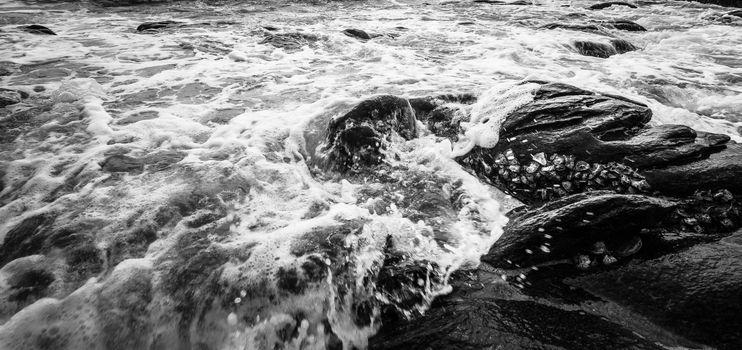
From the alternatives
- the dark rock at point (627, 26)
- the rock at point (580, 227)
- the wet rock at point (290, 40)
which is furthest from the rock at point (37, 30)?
the dark rock at point (627, 26)

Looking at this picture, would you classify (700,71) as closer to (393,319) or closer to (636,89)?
(636,89)

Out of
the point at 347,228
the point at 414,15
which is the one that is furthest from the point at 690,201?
the point at 414,15

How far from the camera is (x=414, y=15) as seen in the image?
44.7 ft

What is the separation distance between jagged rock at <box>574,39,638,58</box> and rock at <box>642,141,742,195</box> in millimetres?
5554

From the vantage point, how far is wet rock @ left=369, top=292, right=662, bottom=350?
2.08 metres

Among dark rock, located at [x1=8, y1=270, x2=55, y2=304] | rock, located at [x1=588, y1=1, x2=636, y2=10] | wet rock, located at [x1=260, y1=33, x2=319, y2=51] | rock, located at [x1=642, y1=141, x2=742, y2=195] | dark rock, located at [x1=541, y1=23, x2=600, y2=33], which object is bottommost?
dark rock, located at [x1=8, y1=270, x2=55, y2=304]

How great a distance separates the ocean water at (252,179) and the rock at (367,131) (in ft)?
0.78

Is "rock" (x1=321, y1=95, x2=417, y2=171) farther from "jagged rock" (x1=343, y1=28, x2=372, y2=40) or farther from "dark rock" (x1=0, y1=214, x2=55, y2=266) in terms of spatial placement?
"jagged rock" (x1=343, y1=28, x2=372, y2=40)

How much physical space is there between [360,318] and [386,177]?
69.6 inches

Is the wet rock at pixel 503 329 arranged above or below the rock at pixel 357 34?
below

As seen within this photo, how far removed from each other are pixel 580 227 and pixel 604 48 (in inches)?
282

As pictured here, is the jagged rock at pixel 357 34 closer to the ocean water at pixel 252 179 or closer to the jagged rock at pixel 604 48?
the ocean water at pixel 252 179

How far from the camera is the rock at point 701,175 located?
3008 mm

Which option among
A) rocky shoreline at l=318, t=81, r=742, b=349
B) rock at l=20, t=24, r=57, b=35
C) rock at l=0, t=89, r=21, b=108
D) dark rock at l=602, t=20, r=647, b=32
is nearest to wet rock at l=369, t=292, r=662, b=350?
rocky shoreline at l=318, t=81, r=742, b=349
